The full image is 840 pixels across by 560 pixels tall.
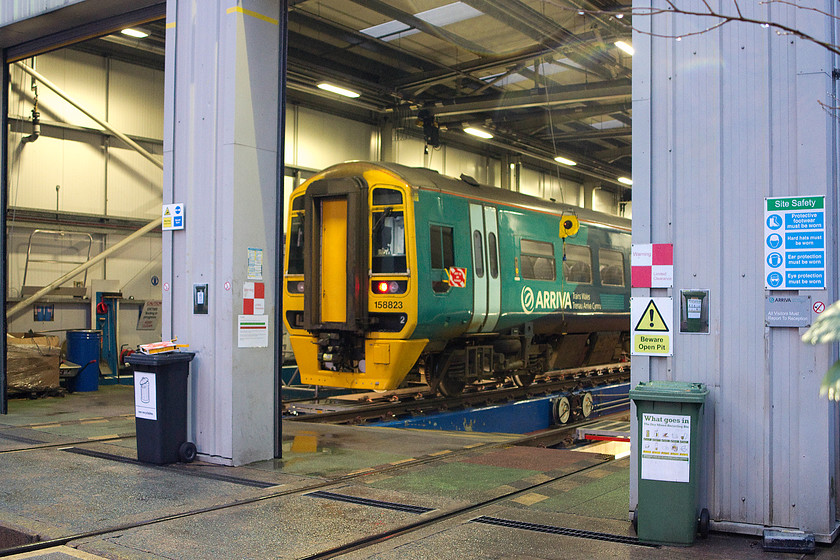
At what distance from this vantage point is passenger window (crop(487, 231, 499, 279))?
41.5ft

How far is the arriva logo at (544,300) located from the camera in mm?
13508

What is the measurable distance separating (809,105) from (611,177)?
81.6ft

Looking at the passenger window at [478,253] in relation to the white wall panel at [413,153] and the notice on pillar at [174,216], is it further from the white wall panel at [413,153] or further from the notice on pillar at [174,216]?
the white wall panel at [413,153]

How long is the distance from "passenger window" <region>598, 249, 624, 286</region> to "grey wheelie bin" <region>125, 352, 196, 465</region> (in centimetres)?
1059

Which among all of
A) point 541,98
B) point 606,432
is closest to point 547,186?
point 541,98

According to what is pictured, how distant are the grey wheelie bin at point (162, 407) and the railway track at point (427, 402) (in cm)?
346

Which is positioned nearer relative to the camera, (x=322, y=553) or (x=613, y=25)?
(x=322, y=553)

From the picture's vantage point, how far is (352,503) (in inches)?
243

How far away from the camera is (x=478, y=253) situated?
12422 millimetres

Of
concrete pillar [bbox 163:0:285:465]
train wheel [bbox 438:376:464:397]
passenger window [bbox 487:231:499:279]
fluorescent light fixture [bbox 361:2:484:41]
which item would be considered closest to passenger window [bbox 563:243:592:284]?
passenger window [bbox 487:231:499:279]

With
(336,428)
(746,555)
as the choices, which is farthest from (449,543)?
(336,428)

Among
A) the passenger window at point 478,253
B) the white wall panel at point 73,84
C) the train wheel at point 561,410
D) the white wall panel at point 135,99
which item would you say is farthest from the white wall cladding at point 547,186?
the white wall panel at point 73,84

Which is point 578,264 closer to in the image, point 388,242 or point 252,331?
point 388,242

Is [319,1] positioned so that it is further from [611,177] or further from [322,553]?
[611,177]
